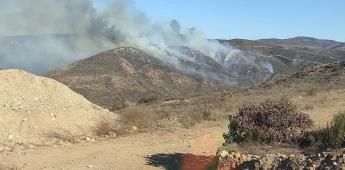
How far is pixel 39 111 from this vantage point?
19859 mm

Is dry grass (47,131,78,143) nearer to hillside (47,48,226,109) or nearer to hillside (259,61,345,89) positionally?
hillside (259,61,345,89)

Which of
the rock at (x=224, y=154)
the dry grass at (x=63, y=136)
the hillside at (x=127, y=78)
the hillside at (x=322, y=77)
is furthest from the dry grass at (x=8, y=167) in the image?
the hillside at (x=127, y=78)

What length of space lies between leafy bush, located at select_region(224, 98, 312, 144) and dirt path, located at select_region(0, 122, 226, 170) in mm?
1734

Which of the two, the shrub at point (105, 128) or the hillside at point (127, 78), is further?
the hillside at point (127, 78)

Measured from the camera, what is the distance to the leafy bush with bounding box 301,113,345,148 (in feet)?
32.1

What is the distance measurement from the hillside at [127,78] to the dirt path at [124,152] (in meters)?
40.1

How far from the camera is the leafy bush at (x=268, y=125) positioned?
11.4 meters

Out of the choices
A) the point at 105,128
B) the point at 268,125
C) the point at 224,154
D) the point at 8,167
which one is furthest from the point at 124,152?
the point at 224,154

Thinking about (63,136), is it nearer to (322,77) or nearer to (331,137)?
(331,137)

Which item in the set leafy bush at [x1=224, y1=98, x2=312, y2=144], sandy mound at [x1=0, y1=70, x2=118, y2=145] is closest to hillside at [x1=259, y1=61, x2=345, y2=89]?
sandy mound at [x1=0, y1=70, x2=118, y2=145]

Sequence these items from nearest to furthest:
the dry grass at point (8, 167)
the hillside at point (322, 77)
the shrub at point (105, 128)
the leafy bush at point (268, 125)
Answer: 1. the leafy bush at point (268, 125)
2. the dry grass at point (8, 167)
3. the shrub at point (105, 128)
4. the hillside at point (322, 77)

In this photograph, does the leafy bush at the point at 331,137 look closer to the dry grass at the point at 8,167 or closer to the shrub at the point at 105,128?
the dry grass at the point at 8,167

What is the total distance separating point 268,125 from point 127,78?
6086cm

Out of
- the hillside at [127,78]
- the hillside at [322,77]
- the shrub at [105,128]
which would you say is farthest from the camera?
the hillside at [127,78]
